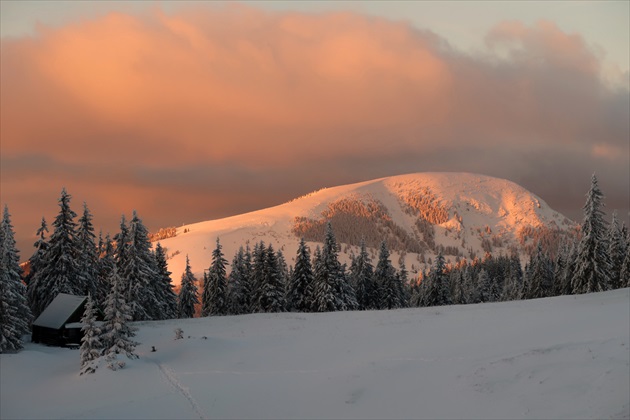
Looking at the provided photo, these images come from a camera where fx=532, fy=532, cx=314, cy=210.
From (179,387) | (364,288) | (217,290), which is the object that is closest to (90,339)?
(179,387)

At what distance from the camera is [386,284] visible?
2977 inches

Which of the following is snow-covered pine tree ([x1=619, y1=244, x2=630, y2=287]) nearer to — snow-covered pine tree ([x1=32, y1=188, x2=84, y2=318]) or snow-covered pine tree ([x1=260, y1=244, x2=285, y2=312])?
snow-covered pine tree ([x1=260, y1=244, x2=285, y2=312])

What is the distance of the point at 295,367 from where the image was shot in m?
33.9

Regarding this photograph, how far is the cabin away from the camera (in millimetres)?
47938

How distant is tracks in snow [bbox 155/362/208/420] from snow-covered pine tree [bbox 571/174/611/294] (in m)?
46.1

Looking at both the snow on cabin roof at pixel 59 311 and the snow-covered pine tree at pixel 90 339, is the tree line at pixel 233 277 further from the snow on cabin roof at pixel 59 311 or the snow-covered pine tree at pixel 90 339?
the snow-covered pine tree at pixel 90 339

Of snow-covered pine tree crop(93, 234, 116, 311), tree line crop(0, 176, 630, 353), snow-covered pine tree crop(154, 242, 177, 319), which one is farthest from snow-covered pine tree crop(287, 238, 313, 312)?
snow-covered pine tree crop(93, 234, 116, 311)

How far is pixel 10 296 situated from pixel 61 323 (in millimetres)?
5172

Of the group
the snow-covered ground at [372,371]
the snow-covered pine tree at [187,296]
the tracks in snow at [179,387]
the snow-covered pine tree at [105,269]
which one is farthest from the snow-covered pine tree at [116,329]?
the snow-covered pine tree at [187,296]

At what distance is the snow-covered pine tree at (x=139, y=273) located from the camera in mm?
56656

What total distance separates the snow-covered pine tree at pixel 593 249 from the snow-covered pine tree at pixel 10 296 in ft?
186

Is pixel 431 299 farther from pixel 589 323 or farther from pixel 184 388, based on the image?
pixel 184 388

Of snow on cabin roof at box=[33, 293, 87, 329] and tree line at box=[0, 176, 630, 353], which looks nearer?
snow on cabin roof at box=[33, 293, 87, 329]

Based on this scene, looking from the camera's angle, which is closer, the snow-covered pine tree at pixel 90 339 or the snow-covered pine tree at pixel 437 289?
the snow-covered pine tree at pixel 90 339
